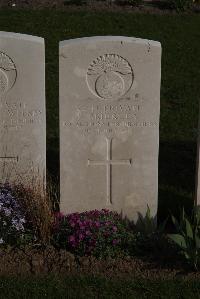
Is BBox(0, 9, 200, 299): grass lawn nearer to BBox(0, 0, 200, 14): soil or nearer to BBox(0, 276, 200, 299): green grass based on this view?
BBox(0, 276, 200, 299): green grass

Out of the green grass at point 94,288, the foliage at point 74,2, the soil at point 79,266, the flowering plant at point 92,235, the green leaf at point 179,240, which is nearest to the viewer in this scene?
the green grass at point 94,288

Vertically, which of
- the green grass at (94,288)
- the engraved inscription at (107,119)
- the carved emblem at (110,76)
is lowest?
the green grass at (94,288)

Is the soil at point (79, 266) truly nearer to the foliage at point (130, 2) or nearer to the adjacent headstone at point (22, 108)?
the adjacent headstone at point (22, 108)

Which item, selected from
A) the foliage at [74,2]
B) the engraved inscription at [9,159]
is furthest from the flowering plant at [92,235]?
the foliage at [74,2]

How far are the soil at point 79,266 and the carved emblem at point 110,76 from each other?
165 cm

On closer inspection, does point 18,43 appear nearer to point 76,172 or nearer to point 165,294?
point 76,172

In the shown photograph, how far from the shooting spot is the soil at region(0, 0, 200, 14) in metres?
14.6

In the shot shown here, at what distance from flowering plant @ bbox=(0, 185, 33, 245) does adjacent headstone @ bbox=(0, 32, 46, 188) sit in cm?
36

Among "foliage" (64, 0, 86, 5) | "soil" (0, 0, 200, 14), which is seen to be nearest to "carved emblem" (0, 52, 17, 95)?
"soil" (0, 0, 200, 14)

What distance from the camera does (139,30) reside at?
13.5 m

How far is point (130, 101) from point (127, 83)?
7.5 inches

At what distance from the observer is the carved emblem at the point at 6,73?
21.2 ft

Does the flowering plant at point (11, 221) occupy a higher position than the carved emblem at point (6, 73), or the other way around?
the carved emblem at point (6, 73)

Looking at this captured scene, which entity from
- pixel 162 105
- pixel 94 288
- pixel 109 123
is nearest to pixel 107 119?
pixel 109 123
